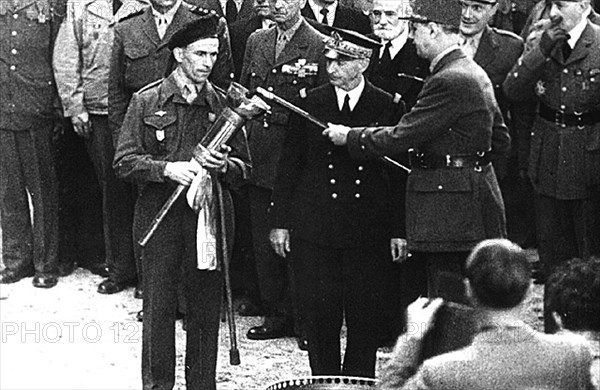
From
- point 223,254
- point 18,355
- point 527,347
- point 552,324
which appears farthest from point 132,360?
point 527,347

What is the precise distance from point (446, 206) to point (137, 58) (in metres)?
2.64

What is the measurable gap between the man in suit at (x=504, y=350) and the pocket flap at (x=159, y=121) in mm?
2820

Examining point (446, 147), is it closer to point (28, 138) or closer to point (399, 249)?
point (399, 249)

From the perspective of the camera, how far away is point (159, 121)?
23.8ft

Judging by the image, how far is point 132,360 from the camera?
8422 mm

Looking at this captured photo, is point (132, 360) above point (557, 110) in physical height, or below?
below

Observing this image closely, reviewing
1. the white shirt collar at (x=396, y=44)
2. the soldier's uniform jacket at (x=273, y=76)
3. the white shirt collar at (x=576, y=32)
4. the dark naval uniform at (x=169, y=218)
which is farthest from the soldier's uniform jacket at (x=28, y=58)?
the white shirt collar at (x=576, y=32)

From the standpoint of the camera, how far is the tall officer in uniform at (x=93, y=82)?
938 cm

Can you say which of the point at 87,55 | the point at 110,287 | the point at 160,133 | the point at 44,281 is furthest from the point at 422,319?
the point at 44,281

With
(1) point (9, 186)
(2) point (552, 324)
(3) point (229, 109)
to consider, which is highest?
(3) point (229, 109)

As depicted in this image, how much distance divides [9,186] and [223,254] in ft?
9.56

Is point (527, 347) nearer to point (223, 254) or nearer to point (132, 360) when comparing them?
point (223, 254)

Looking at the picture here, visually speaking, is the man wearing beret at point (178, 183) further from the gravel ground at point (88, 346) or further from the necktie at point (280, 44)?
the necktie at point (280, 44)

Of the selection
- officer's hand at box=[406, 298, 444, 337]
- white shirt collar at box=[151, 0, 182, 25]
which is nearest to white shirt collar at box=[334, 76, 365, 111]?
officer's hand at box=[406, 298, 444, 337]
